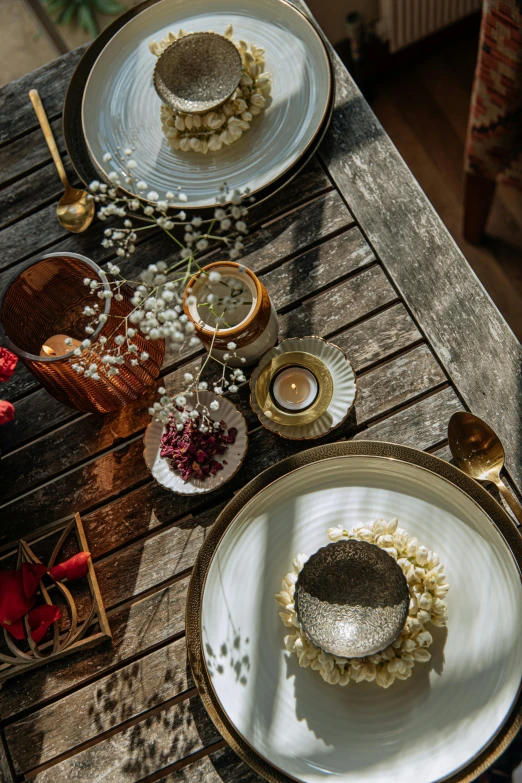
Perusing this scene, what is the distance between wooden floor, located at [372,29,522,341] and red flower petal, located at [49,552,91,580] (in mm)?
1581

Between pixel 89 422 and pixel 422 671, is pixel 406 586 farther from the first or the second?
pixel 89 422

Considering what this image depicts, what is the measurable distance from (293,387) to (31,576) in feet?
1.51

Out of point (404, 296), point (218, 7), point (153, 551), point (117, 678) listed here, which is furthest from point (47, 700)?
point (218, 7)

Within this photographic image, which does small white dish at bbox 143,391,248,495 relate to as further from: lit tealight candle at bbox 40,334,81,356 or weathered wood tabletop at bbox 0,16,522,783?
lit tealight candle at bbox 40,334,81,356

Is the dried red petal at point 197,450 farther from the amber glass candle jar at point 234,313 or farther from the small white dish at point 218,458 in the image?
the amber glass candle jar at point 234,313

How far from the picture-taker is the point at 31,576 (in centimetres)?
98

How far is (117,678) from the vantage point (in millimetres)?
968

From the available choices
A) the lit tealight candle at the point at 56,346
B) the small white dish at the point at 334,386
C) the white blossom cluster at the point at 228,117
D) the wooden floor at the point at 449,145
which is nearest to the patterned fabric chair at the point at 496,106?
the wooden floor at the point at 449,145

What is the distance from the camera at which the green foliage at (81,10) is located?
3318mm

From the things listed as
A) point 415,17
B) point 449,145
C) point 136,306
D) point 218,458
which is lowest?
point 449,145

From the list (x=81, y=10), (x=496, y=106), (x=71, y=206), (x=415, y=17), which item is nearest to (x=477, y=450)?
(x=71, y=206)

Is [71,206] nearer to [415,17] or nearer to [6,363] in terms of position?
[6,363]

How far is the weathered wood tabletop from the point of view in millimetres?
952

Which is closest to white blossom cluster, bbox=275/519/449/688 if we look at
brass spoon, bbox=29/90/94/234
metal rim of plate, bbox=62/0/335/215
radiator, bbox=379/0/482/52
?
metal rim of plate, bbox=62/0/335/215
